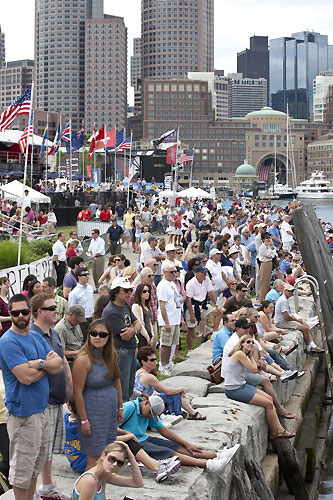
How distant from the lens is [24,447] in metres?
5.86

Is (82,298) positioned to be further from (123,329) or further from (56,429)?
(56,429)

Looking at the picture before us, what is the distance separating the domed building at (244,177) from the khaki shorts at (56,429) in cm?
17925

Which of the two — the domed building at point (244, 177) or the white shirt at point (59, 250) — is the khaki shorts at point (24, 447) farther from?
the domed building at point (244, 177)

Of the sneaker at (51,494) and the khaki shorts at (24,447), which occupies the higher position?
the khaki shorts at (24,447)

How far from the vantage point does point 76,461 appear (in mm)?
6641

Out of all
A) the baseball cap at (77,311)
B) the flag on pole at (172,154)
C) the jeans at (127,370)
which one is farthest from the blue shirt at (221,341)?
the flag on pole at (172,154)

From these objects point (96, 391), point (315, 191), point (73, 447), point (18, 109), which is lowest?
point (73, 447)

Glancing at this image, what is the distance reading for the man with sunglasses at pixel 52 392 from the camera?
20.4ft

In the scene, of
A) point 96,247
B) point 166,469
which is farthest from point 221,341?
point 96,247

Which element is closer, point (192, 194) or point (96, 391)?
point (96, 391)

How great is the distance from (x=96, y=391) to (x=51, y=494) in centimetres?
90

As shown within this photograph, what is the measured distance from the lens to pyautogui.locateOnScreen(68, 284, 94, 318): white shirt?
437 inches

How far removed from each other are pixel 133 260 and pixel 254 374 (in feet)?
46.1

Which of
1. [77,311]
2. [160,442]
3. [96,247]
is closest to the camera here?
[160,442]
